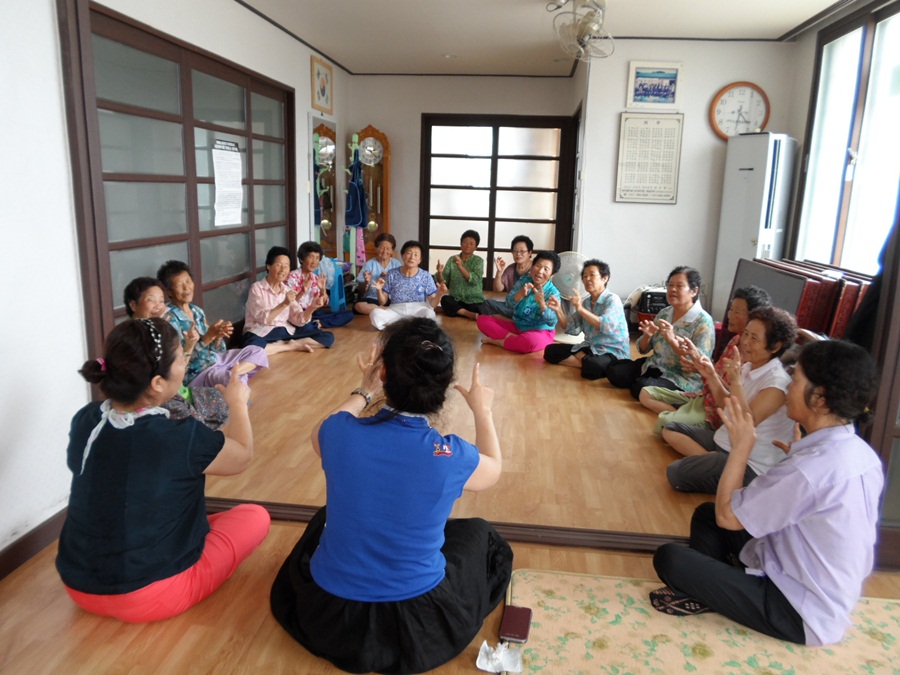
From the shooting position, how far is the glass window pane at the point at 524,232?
884cm

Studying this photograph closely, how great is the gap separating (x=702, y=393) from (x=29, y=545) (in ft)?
9.94

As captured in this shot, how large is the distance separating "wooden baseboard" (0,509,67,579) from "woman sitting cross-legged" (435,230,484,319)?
4.71m

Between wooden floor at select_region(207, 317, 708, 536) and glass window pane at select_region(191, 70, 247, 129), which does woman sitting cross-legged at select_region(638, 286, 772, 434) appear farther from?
glass window pane at select_region(191, 70, 247, 129)

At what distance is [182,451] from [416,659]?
82 centimetres

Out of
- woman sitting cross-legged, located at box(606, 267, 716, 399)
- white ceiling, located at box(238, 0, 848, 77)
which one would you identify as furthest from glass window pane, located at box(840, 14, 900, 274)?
woman sitting cross-legged, located at box(606, 267, 716, 399)

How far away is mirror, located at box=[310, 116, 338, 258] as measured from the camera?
279 inches

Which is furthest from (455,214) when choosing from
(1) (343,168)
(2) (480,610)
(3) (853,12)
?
(2) (480,610)

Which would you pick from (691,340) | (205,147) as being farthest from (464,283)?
(691,340)

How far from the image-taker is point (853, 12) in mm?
4770

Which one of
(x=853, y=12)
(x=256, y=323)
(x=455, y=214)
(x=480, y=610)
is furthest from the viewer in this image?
(x=455, y=214)

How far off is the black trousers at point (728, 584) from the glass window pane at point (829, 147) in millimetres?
3486

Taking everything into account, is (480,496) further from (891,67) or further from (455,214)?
(455,214)

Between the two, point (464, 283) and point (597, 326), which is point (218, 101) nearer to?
point (464, 283)

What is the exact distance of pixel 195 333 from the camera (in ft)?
12.0
